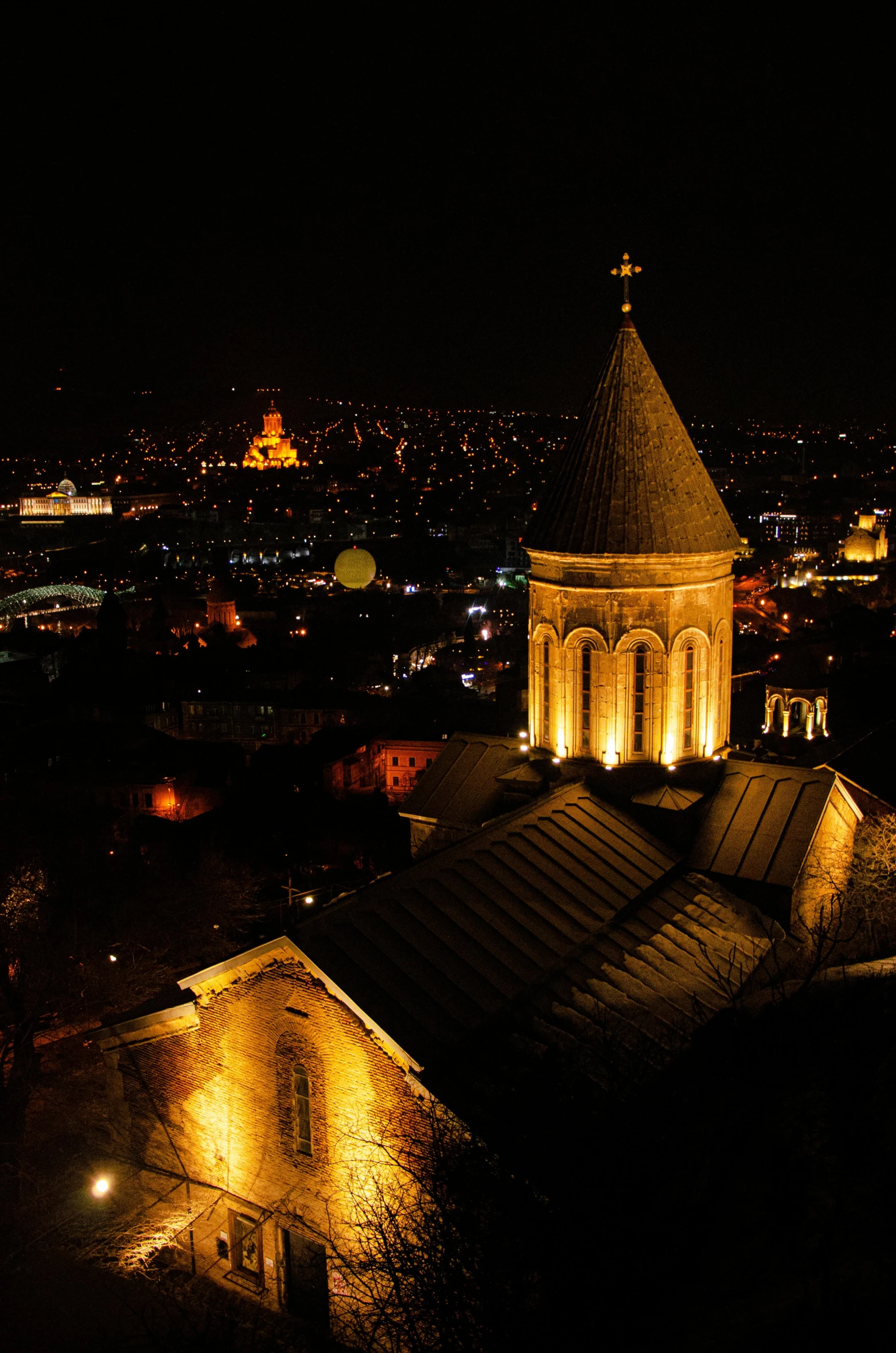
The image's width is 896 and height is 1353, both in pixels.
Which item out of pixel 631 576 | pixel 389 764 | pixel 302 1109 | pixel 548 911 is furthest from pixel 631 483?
pixel 389 764

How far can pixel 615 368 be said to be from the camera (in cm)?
1499

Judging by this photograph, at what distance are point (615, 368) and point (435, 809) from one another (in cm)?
719

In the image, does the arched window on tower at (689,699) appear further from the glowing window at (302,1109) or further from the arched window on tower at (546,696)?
the glowing window at (302,1109)

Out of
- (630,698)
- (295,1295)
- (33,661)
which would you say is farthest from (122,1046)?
(33,661)

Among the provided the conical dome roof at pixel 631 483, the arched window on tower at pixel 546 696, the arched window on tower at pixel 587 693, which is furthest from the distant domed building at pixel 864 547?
the arched window on tower at pixel 587 693

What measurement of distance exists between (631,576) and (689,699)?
211cm

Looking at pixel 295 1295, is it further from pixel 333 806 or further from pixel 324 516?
pixel 324 516

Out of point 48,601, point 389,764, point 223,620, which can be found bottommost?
point 389,764

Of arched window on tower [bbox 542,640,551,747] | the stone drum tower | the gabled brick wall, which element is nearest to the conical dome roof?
the stone drum tower

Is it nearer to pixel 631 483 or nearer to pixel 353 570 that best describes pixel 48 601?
pixel 353 570

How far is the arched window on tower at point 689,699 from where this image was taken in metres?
15.2

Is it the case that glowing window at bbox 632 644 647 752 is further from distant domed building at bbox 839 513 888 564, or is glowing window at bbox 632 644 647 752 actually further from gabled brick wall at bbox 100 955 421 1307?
distant domed building at bbox 839 513 888 564

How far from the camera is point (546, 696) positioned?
15.8 metres

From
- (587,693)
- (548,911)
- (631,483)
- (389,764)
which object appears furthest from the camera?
(389,764)
